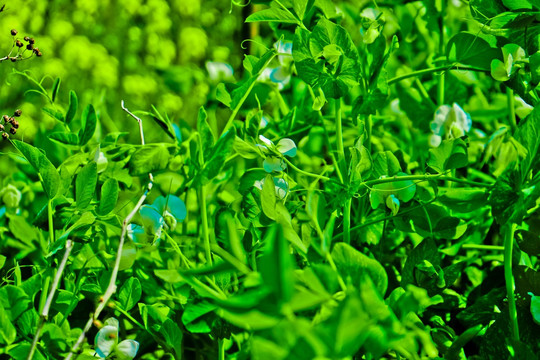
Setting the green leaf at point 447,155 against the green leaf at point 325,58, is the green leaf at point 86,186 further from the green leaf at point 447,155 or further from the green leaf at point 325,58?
the green leaf at point 447,155

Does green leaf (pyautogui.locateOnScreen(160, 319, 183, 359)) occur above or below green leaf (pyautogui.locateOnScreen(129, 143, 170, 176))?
below

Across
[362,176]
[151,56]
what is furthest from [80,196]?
[151,56]

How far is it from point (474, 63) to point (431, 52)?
1.19 feet

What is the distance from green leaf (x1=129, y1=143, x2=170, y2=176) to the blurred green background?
221 centimetres

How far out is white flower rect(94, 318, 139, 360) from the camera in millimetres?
572

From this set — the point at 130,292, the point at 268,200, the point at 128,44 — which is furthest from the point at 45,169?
the point at 128,44

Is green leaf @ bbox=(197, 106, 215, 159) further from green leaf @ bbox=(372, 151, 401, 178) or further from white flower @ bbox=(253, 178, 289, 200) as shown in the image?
green leaf @ bbox=(372, 151, 401, 178)

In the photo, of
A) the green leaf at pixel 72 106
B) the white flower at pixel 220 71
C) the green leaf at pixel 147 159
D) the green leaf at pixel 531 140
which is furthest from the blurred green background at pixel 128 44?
the green leaf at pixel 531 140

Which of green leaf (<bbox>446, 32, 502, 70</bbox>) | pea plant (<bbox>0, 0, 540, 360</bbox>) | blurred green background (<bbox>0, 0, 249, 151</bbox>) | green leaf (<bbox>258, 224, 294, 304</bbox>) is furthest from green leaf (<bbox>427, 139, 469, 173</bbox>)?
blurred green background (<bbox>0, 0, 249, 151</bbox>)

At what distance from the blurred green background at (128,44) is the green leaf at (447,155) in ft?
7.69

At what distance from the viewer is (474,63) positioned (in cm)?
67

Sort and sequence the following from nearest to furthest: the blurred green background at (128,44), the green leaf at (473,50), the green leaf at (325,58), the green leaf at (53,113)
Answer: the green leaf at (325,58) → the green leaf at (473,50) → the green leaf at (53,113) → the blurred green background at (128,44)

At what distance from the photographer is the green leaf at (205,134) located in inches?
23.6

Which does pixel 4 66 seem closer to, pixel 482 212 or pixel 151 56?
pixel 151 56
